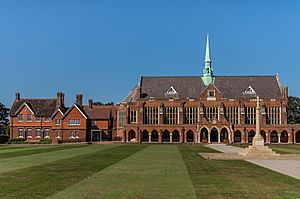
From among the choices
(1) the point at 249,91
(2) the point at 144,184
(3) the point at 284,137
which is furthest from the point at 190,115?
(2) the point at 144,184

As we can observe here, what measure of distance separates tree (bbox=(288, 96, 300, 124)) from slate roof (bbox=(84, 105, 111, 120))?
48.1 metres

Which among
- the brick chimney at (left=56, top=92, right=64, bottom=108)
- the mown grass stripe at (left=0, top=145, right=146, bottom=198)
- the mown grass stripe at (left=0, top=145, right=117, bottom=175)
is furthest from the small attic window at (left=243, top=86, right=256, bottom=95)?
the mown grass stripe at (left=0, top=145, right=146, bottom=198)

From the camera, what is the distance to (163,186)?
15391 millimetres

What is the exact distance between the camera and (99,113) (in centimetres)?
8406

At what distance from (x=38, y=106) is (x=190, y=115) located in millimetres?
30360

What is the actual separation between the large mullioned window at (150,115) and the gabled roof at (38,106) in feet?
60.2

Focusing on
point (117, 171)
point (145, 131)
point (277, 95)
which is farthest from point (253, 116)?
point (117, 171)

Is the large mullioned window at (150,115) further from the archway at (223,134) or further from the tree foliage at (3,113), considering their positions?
the tree foliage at (3,113)

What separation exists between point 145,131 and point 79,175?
62.0 meters

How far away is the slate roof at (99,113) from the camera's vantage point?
83.0 m

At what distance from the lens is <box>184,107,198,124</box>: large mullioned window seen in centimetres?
8262

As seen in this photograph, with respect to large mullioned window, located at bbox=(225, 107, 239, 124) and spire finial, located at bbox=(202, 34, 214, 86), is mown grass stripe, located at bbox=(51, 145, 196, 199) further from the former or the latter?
spire finial, located at bbox=(202, 34, 214, 86)

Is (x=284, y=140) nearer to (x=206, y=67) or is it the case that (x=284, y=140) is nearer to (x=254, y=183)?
(x=206, y=67)

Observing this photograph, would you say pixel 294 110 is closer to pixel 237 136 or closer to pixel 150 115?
pixel 237 136
